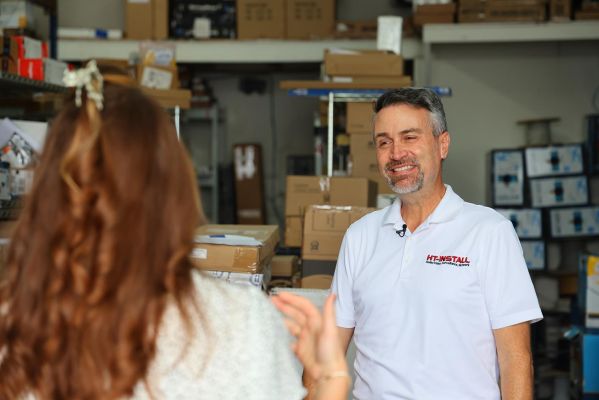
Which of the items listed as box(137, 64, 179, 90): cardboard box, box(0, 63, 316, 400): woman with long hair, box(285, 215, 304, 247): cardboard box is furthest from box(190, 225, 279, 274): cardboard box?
box(137, 64, 179, 90): cardboard box

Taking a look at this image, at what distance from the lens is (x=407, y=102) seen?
88.1 inches

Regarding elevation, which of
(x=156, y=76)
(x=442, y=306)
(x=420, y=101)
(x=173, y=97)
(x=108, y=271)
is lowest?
(x=442, y=306)

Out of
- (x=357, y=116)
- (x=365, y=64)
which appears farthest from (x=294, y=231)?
(x=365, y=64)

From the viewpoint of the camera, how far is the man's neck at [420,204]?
216cm

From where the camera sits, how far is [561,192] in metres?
6.29

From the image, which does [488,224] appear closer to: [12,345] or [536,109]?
[12,345]

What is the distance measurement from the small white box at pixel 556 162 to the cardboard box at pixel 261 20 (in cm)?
242

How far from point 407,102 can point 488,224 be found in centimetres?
46

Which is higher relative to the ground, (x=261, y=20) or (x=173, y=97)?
(x=261, y=20)

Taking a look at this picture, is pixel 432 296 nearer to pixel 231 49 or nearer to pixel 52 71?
pixel 52 71

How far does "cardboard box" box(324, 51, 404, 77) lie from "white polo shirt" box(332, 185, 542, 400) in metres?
3.04

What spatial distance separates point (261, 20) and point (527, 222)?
9.45 ft

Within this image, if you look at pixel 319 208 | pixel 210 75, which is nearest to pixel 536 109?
pixel 210 75

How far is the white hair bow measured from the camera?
0.99 metres
